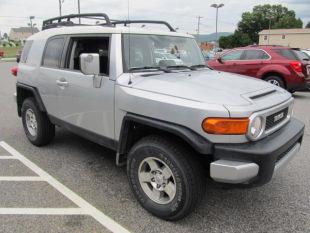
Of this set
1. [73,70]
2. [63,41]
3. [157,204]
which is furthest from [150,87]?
[63,41]

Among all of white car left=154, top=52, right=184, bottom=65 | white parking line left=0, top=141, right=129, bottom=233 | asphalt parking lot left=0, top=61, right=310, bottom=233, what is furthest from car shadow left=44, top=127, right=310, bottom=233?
white car left=154, top=52, right=184, bottom=65

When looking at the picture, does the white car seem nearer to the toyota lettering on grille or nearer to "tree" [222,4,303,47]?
the toyota lettering on grille

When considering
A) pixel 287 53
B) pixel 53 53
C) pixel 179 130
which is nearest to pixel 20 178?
pixel 53 53

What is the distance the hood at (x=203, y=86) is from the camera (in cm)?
327

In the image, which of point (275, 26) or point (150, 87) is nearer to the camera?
point (150, 87)

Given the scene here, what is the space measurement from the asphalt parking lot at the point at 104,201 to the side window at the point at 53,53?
1.34 meters

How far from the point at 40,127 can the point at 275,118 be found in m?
3.48

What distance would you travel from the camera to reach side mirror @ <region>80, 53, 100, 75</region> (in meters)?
3.82

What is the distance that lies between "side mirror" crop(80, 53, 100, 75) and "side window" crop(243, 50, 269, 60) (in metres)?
8.58

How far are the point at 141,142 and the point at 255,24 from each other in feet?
302

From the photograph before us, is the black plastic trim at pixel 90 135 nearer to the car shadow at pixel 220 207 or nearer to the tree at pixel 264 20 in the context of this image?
the car shadow at pixel 220 207

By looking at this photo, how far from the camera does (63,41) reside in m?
4.94

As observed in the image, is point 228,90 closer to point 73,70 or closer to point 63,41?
point 73,70

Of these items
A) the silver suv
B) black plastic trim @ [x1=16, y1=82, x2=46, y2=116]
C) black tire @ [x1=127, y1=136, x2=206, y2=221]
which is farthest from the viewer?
black plastic trim @ [x1=16, y1=82, x2=46, y2=116]
